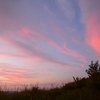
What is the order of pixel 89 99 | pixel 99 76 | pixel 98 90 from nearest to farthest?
pixel 89 99
pixel 98 90
pixel 99 76

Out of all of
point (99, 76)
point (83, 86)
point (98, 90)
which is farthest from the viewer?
point (83, 86)

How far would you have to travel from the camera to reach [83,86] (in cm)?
1764

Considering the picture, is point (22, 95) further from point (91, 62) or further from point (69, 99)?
point (91, 62)

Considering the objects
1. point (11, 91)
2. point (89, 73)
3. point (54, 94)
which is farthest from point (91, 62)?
point (11, 91)

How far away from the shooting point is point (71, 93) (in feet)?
49.3

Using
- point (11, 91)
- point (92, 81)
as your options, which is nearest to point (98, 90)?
point (92, 81)

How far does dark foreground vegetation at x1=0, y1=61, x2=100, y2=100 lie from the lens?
1382 centimetres

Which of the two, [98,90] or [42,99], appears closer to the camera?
[42,99]

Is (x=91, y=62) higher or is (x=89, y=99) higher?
(x=91, y=62)

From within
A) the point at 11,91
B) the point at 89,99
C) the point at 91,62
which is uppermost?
the point at 91,62

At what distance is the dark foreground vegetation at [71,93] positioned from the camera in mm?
13817

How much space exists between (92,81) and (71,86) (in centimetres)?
253

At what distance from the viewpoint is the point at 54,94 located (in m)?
15.9

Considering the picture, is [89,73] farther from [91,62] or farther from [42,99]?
[42,99]
